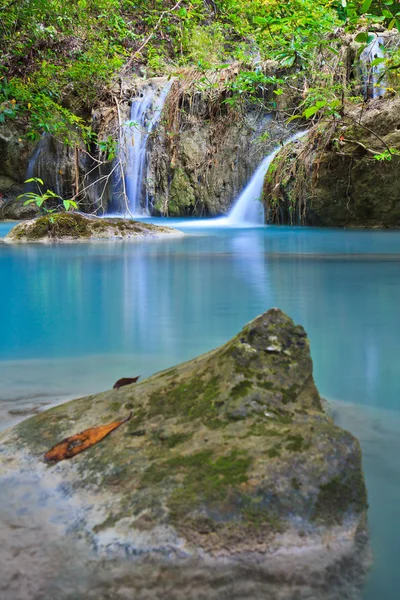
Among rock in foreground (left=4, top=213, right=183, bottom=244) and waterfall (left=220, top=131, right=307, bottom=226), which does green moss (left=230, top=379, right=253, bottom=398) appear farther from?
waterfall (left=220, top=131, right=307, bottom=226)

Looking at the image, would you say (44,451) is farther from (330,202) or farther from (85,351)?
(330,202)

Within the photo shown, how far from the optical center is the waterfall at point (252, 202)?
40.8 ft

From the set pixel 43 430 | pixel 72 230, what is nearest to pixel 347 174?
pixel 72 230

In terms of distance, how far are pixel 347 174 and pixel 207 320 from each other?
8033 millimetres

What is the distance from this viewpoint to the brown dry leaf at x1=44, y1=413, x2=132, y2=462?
4.42ft

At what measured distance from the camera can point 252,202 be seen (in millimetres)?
12750

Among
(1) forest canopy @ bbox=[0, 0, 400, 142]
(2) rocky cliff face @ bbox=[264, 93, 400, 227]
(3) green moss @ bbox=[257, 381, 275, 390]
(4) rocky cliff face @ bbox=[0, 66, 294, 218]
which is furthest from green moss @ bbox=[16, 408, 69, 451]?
(4) rocky cliff face @ bbox=[0, 66, 294, 218]

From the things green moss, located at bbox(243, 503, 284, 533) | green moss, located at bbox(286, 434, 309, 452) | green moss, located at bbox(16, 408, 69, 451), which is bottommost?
green moss, located at bbox(243, 503, 284, 533)

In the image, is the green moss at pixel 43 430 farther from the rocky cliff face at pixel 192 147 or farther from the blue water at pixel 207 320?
the rocky cliff face at pixel 192 147

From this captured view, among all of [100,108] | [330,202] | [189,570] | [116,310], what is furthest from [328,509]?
[100,108]

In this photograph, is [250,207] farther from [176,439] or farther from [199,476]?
[199,476]

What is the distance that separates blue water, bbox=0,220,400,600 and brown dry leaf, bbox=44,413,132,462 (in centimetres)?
53

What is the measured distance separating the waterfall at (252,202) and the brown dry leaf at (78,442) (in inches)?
434

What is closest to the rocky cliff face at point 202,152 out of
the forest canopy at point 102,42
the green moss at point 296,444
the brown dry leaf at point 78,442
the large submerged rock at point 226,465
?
the forest canopy at point 102,42
